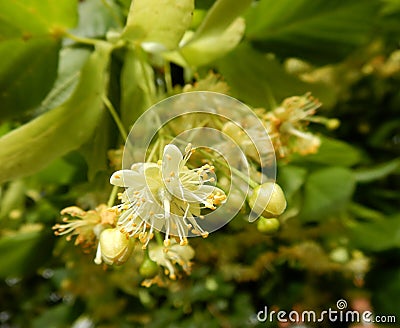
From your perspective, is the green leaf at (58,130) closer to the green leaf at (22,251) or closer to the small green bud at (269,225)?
the small green bud at (269,225)

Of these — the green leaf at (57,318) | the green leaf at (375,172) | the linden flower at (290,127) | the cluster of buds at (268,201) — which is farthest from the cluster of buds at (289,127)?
the green leaf at (57,318)

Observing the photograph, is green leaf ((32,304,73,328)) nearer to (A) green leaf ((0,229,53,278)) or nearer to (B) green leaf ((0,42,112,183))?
(A) green leaf ((0,229,53,278))

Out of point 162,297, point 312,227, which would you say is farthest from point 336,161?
point 162,297

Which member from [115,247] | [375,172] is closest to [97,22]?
[115,247]

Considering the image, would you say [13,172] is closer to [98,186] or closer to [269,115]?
[98,186]

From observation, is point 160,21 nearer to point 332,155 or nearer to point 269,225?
point 269,225
